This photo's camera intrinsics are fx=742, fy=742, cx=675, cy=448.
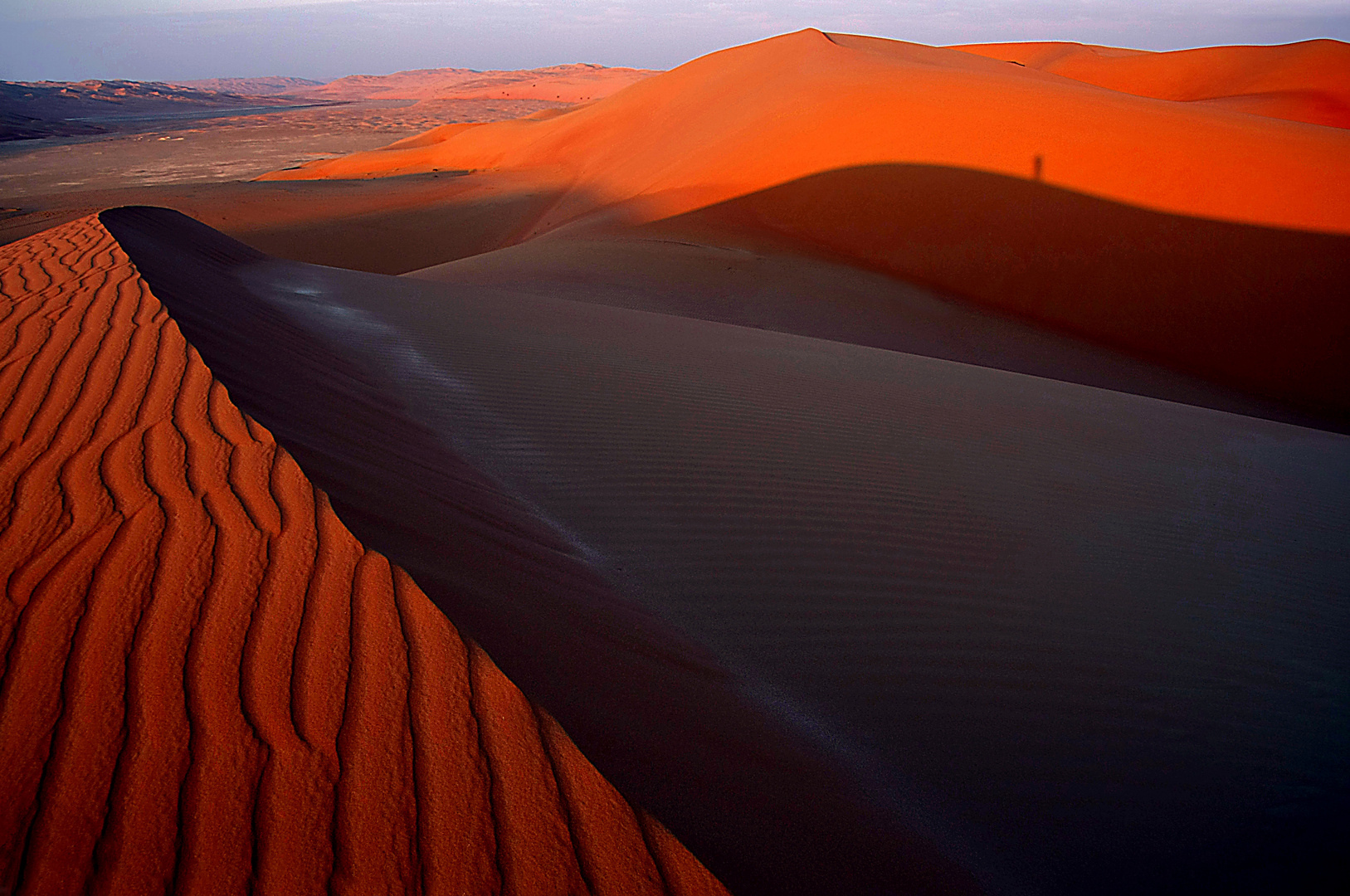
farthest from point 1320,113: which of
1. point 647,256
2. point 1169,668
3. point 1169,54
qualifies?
point 1169,668

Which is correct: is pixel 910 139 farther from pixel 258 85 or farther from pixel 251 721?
pixel 258 85

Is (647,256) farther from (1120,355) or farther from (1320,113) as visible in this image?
(1320,113)

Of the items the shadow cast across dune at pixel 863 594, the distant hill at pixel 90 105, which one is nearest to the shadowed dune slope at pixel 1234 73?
the shadow cast across dune at pixel 863 594

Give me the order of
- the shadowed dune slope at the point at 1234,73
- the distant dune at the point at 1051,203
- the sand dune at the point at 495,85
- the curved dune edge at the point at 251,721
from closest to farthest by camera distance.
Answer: the curved dune edge at the point at 251,721
the distant dune at the point at 1051,203
the shadowed dune slope at the point at 1234,73
the sand dune at the point at 495,85

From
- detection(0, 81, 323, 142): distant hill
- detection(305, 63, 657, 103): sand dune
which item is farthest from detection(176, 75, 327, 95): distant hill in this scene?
detection(0, 81, 323, 142): distant hill

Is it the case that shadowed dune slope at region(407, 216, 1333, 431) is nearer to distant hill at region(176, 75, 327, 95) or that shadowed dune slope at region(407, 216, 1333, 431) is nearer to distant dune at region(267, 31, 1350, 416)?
distant dune at region(267, 31, 1350, 416)

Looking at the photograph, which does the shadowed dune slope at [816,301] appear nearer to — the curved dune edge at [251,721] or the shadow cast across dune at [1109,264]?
the shadow cast across dune at [1109,264]

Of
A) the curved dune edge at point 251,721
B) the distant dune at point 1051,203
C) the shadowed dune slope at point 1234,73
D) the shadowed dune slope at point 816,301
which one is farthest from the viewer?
the shadowed dune slope at point 1234,73

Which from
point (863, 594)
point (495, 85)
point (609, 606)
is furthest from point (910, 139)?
point (495, 85)
